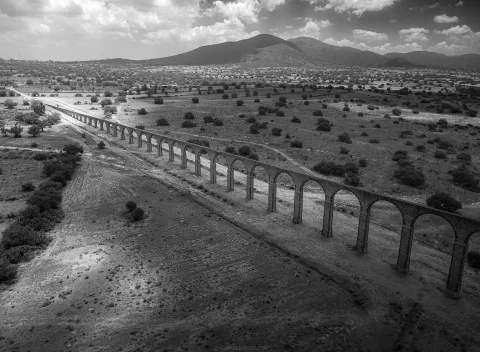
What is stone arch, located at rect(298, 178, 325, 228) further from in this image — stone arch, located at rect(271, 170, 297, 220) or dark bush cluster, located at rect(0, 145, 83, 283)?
dark bush cluster, located at rect(0, 145, 83, 283)

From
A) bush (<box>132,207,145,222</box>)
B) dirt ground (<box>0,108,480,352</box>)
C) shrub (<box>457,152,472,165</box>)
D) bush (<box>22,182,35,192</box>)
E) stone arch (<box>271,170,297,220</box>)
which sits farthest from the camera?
shrub (<box>457,152,472,165</box>)

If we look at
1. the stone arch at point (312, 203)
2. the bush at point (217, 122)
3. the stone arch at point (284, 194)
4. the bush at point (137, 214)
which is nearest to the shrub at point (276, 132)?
the bush at point (217, 122)

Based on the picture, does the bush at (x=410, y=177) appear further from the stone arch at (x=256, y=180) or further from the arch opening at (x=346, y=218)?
the stone arch at (x=256, y=180)

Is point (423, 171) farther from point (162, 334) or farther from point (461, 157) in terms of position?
point (162, 334)

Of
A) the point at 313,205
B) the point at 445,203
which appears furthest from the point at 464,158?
the point at 313,205

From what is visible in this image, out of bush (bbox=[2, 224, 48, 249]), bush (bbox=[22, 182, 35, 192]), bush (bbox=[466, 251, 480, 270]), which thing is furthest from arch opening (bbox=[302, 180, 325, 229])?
bush (bbox=[22, 182, 35, 192])

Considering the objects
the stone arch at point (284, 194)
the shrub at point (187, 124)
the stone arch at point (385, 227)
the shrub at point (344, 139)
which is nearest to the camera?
the stone arch at point (385, 227)
